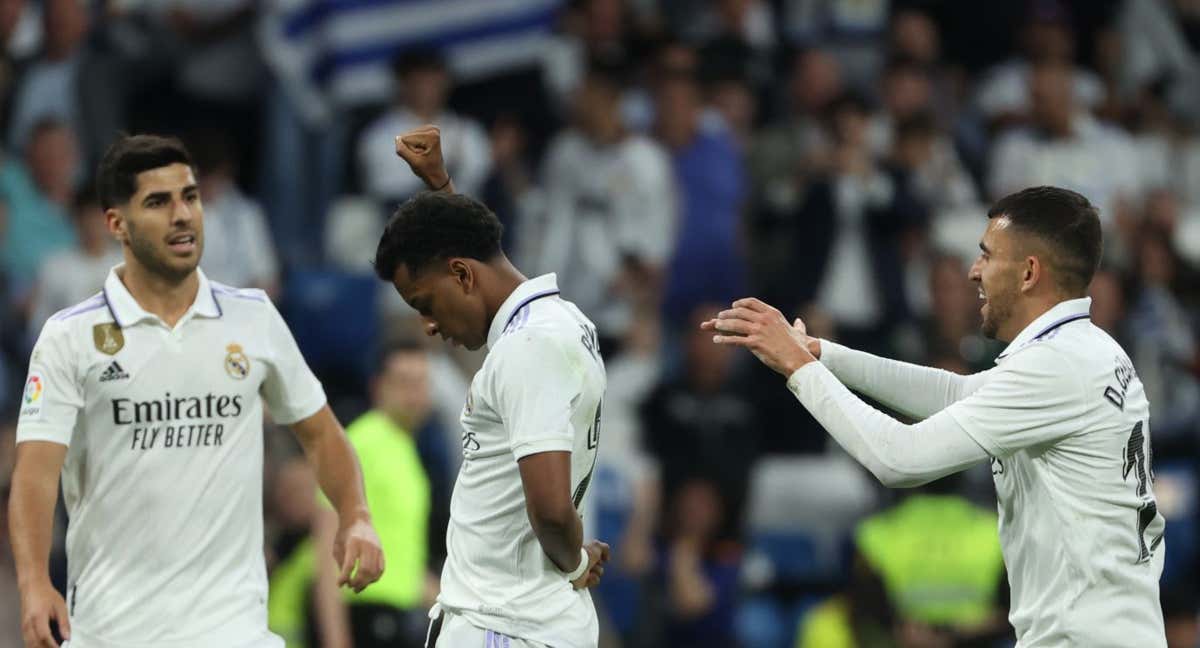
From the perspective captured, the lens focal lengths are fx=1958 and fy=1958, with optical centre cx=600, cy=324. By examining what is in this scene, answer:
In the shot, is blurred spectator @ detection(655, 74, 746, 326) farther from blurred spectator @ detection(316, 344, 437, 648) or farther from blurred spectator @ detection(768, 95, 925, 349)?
blurred spectator @ detection(316, 344, 437, 648)

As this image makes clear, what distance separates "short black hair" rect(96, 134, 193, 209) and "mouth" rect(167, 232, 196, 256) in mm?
194

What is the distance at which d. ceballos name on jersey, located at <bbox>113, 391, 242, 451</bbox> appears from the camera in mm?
6008

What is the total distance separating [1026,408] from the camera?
5312 millimetres

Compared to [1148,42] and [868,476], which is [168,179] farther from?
[1148,42]

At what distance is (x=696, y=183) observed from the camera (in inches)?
472

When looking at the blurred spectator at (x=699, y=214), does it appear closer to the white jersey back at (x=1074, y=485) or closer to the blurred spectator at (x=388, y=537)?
the blurred spectator at (x=388, y=537)

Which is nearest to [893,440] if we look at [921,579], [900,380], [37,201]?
[900,380]

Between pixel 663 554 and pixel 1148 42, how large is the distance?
6.78 meters

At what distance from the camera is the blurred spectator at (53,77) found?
1134 cm

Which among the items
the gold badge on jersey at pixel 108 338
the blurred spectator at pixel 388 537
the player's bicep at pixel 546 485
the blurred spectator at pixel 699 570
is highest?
the gold badge on jersey at pixel 108 338

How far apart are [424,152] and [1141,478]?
2.35 meters

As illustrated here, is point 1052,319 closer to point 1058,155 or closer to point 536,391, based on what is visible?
point 536,391

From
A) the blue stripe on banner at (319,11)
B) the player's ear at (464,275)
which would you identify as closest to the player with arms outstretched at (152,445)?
the player's ear at (464,275)

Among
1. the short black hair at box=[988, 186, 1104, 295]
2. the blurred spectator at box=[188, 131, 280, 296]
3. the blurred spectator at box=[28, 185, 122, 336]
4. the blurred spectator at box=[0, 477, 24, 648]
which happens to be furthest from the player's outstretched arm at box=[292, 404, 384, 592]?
the blurred spectator at box=[188, 131, 280, 296]
